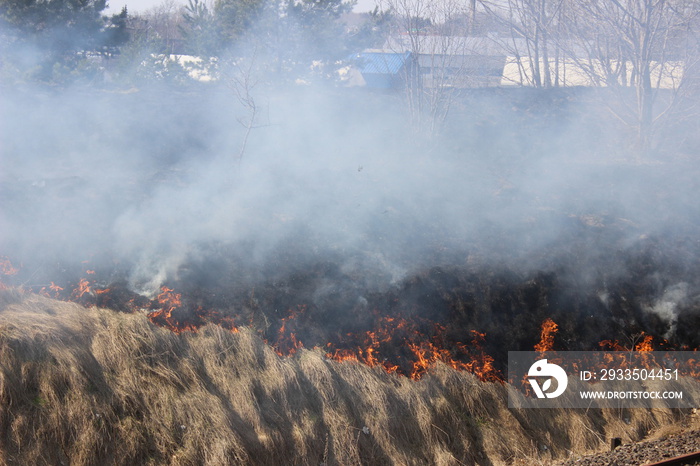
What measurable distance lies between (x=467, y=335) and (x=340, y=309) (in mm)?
1748

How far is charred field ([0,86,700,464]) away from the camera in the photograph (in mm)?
5258

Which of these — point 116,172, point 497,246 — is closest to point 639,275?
point 497,246

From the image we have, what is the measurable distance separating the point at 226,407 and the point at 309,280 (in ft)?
7.06

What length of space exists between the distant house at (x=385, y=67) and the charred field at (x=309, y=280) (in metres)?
1.52

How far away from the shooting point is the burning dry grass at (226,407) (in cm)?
489

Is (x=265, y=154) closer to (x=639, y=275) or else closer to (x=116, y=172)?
(x=116, y=172)

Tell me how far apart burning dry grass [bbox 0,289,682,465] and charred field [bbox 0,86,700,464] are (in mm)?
23

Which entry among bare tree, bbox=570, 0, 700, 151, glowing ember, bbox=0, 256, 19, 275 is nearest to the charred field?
glowing ember, bbox=0, 256, 19, 275

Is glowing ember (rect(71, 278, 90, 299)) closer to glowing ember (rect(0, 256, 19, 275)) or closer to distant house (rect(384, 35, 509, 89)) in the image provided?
glowing ember (rect(0, 256, 19, 275))

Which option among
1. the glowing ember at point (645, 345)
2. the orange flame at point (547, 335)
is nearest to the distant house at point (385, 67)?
the orange flame at point (547, 335)

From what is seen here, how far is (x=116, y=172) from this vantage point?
859 cm

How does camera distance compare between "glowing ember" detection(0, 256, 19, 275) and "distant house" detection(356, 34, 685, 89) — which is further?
"distant house" detection(356, 34, 685, 89)

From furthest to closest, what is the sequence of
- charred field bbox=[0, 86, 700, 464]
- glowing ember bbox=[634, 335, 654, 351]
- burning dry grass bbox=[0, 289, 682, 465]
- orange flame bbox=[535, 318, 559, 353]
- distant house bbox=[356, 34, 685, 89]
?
distant house bbox=[356, 34, 685, 89] → glowing ember bbox=[634, 335, 654, 351] → orange flame bbox=[535, 318, 559, 353] → charred field bbox=[0, 86, 700, 464] → burning dry grass bbox=[0, 289, 682, 465]

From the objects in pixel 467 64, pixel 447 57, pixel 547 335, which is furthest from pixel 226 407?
pixel 467 64
